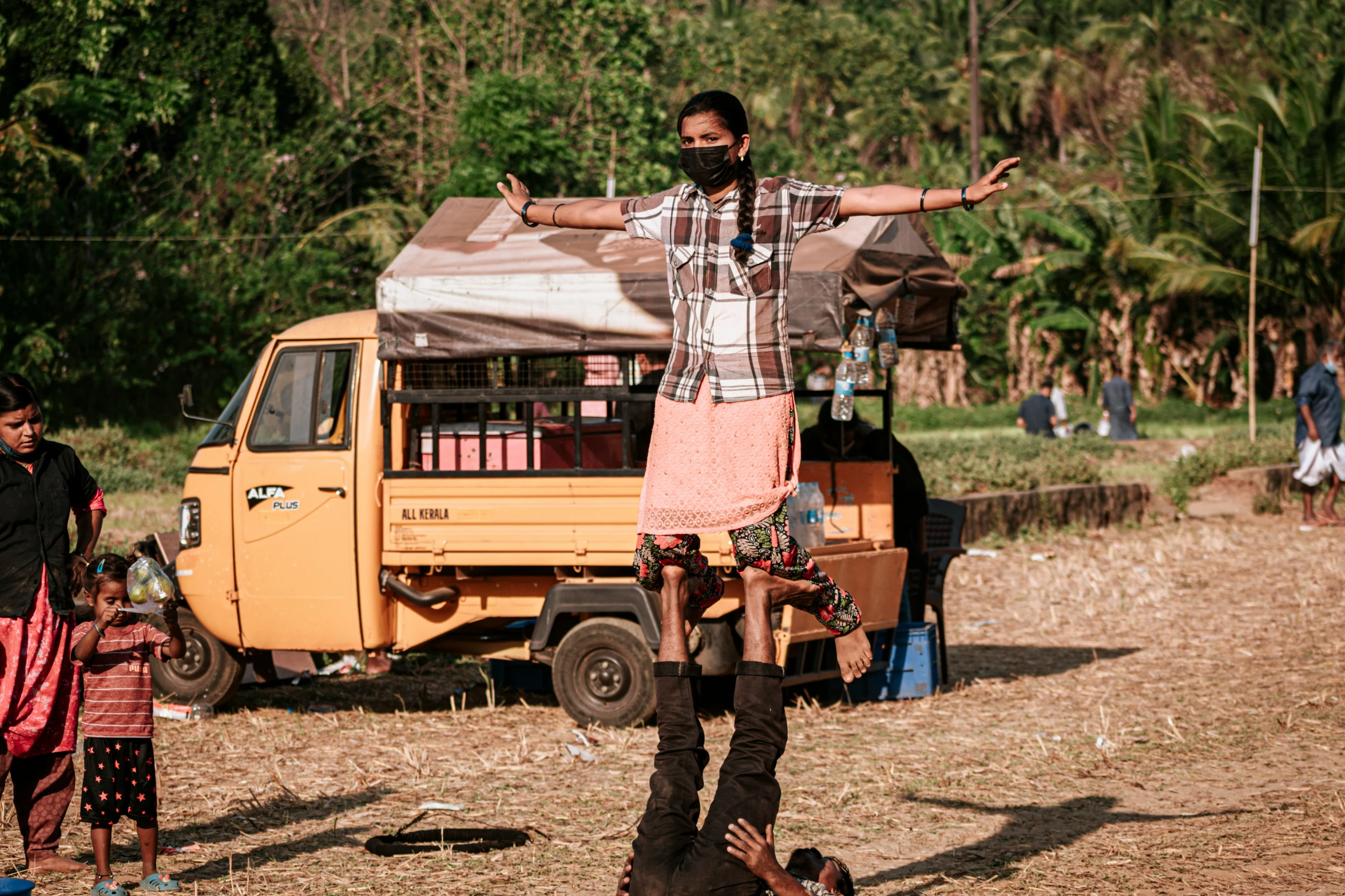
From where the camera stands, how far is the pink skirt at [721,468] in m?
4.50

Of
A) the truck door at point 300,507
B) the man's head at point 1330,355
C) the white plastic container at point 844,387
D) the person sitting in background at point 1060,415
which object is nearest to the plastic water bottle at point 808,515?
the white plastic container at point 844,387

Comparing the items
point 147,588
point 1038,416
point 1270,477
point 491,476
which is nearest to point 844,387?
point 491,476

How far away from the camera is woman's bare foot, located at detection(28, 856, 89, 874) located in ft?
18.8

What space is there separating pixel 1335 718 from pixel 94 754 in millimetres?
6257

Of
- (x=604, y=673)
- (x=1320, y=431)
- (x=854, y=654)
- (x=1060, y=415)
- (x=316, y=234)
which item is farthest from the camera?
(x=1060, y=415)

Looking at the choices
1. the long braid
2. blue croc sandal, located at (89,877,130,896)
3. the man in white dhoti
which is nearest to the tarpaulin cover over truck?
the long braid

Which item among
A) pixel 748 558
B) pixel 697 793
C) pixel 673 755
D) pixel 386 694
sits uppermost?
pixel 748 558

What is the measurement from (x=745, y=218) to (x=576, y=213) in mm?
590

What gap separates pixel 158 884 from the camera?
17.9 ft

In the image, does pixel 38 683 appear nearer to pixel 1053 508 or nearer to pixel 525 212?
pixel 525 212

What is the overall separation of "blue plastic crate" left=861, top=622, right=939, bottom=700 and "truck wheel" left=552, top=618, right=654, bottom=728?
5.01 feet

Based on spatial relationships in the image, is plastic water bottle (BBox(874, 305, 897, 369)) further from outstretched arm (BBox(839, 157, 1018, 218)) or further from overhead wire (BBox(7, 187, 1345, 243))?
overhead wire (BBox(7, 187, 1345, 243))

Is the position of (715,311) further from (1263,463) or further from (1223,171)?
(1223,171)

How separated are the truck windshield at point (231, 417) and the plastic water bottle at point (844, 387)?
3.49 m
